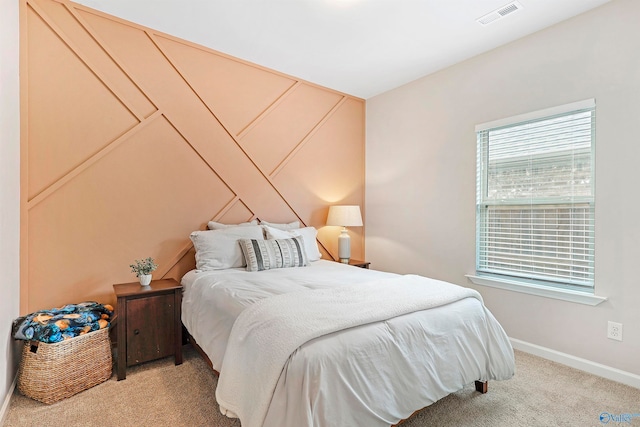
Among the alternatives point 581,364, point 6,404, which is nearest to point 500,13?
point 581,364

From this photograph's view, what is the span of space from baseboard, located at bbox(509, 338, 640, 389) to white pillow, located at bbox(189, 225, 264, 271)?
259cm

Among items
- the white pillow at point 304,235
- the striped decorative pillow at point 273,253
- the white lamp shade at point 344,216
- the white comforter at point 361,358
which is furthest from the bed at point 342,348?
the white lamp shade at point 344,216

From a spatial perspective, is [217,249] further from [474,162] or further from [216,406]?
[474,162]

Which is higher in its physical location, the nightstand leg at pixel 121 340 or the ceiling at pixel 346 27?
the ceiling at pixel 346 27

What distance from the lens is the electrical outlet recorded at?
7.77 feet

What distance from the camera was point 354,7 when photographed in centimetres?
252

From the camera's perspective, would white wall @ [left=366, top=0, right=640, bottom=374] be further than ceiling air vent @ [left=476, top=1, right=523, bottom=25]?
No

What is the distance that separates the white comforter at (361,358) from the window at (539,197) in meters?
1.06

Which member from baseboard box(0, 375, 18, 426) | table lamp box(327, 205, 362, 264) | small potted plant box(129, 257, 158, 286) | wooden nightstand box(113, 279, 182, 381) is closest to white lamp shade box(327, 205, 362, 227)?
table lamp box(327, 205, 362, 264)

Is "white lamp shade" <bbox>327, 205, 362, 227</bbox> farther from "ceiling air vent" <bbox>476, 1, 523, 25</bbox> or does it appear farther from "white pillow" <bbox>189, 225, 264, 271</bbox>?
"ceiling air vent" <bbox>476, 1, 523, 25</bbox>

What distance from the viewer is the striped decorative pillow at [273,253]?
9.25ft

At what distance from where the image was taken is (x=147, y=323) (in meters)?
2.42

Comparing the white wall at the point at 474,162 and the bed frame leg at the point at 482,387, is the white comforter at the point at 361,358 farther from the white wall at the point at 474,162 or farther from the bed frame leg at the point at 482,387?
the white wall at the point at 474,162

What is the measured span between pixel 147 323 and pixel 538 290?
10.4 feet
